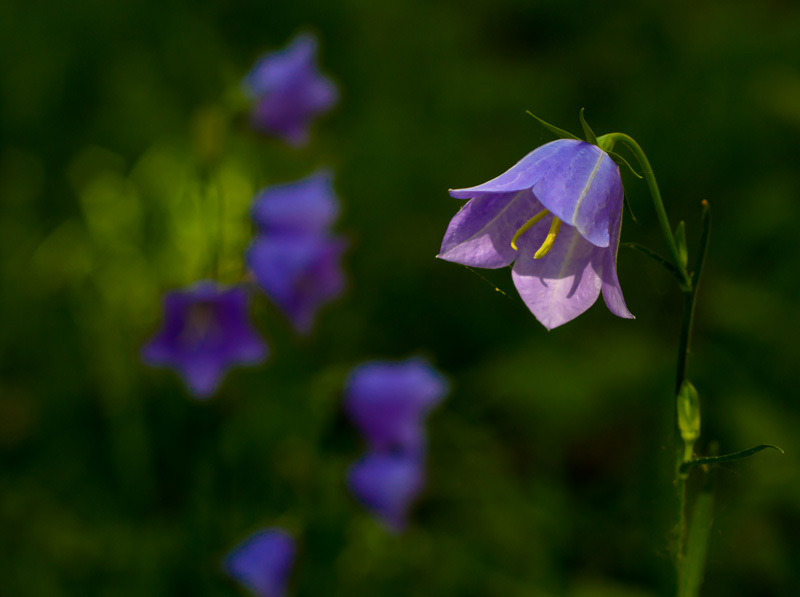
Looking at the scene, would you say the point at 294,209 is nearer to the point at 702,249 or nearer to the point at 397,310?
the point at 397,310

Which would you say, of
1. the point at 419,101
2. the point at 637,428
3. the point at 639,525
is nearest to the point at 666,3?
the point at 419,101

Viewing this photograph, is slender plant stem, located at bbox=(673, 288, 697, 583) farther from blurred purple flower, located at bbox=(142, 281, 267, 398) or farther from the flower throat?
blurred purple flower, located at bbox=(142, 281, 267, 398)

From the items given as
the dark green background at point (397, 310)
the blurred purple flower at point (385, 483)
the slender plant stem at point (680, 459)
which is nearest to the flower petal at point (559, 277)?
the slender plant stem at point (680, 459)

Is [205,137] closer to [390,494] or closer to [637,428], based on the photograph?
[390,494]

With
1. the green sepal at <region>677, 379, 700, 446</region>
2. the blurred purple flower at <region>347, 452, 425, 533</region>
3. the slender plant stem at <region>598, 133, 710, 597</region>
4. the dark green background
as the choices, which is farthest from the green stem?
the blurred purple flower at <region>347, 452, 425, 533</region>

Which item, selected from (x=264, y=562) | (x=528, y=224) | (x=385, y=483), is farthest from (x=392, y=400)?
(x=528, y=224)

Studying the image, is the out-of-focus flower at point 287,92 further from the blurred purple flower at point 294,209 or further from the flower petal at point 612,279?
the flower petal at point 612,279
